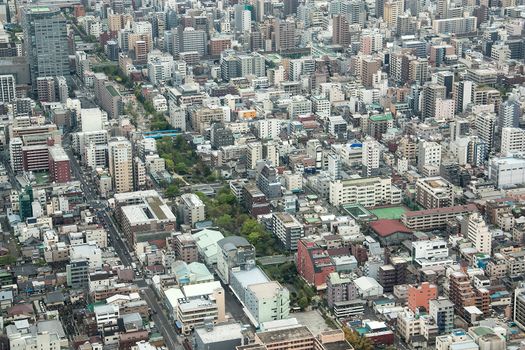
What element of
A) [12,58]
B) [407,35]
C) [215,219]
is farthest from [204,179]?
[407,35]

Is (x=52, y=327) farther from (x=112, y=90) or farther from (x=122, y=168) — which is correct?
(x=112, y=90)

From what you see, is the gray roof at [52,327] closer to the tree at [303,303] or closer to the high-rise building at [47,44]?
the tree at [303,303]

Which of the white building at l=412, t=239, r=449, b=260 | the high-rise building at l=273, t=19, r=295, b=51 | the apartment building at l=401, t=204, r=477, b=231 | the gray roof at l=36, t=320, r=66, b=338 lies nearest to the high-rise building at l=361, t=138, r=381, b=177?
the apartment building at l=401, t=204, r=477, b=231

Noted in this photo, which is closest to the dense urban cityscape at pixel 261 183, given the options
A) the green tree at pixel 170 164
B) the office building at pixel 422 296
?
the office building at pixel 422 296

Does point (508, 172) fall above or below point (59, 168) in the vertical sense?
below

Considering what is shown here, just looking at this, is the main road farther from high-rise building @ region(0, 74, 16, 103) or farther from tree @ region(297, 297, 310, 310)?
high-rise building @ region(0, 74, 16, 103)

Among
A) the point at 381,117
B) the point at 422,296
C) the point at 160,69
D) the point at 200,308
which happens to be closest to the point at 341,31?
the point at 160,69

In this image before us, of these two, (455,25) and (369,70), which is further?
(455,25)

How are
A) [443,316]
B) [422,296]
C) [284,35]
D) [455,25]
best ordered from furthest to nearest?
1. [455,25]
2. [284,35]
3. [422,296]
4. [443,316]
